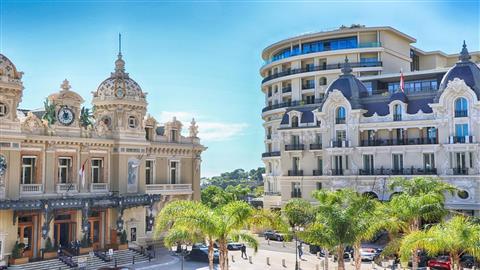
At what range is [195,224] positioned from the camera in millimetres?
28859

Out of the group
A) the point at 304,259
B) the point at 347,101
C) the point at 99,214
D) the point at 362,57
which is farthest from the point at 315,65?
the point at 99,214

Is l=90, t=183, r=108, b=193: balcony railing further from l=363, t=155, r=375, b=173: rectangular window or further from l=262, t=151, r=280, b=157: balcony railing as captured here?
l=262, t=151, r=280, b=157: balcony railing

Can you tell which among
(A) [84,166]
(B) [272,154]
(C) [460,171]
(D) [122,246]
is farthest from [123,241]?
(B) [272,154]

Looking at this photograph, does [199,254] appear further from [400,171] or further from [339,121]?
[400,171]

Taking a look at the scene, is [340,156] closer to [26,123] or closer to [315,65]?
[315,65]

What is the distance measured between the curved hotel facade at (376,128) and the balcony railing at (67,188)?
94.4ft

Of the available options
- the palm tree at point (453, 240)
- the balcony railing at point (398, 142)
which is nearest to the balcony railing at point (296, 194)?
the balcony railing at point (398, 142)

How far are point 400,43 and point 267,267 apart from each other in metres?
52.1

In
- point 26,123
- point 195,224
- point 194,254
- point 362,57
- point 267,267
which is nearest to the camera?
point 195,224

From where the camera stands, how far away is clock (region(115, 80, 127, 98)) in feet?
161

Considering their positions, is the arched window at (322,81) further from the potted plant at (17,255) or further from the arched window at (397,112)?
the potted plant at (17,255)

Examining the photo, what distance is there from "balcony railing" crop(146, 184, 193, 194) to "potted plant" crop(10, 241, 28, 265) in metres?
14.5

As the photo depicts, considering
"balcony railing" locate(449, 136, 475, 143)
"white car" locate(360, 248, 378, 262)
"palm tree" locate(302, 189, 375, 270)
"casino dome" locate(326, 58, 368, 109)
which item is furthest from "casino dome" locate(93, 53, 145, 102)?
"balcony railing" locate(449, 136, 475, 143)

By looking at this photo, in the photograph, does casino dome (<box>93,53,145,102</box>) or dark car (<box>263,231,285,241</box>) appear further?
dark car (<box>263,231,285,241</box>)
